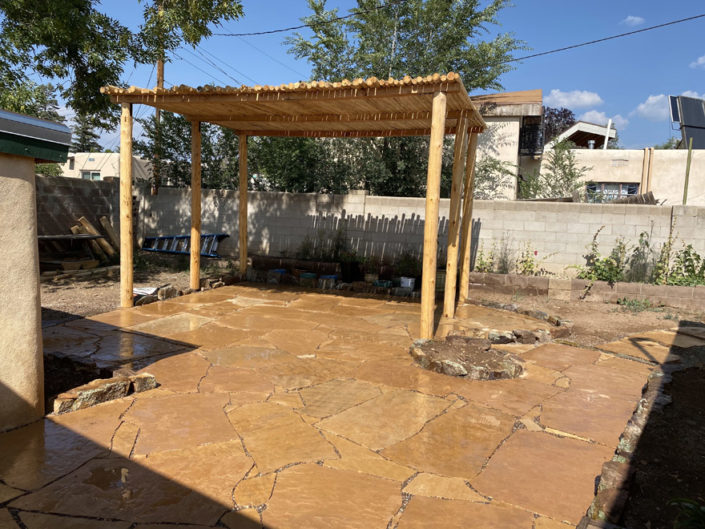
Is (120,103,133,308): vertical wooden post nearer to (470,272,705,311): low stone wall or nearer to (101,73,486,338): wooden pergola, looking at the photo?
(101,73,486,338): wooden pergola

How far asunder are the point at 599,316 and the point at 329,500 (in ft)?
20.5

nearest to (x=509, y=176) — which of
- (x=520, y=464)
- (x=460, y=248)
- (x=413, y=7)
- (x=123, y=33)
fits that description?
(x=413, y=7)

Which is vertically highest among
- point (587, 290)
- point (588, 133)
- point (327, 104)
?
point (588, 133)

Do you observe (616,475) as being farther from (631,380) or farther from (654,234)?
(654,234)

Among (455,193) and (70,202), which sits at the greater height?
(455,193)

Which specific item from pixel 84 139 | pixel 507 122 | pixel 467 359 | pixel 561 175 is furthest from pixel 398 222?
pixel 84 139

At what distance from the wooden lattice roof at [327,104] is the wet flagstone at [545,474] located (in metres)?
3.83

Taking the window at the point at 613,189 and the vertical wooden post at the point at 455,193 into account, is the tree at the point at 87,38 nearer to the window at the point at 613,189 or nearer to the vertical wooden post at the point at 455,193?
the vertical wooden post at the point at 455,193

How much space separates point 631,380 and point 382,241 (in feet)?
19.6

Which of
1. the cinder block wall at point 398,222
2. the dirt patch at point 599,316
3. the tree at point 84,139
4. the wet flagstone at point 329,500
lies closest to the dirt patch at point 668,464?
the wet flagstone at point 329,500

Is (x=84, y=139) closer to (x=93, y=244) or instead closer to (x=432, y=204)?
(x=93, y=244)

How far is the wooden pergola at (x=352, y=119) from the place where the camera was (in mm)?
5477

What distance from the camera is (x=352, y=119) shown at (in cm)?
751

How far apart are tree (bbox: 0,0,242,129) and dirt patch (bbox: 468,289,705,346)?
6.93 m
